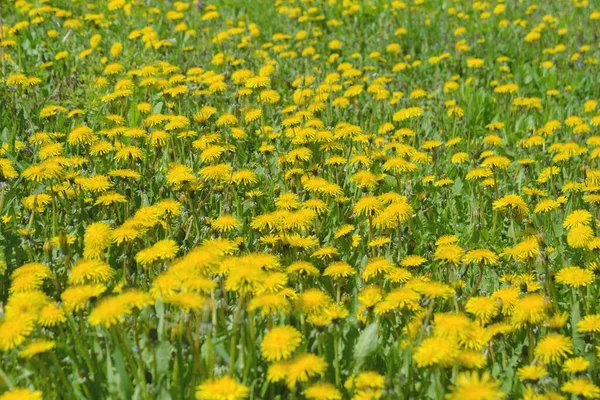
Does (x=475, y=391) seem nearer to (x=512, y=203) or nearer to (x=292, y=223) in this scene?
(x=292, y=223)

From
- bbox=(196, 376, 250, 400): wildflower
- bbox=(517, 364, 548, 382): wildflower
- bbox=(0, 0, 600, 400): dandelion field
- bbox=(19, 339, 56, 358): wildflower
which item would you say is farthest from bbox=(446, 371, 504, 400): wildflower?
bbox=(19, 339, 56, 358): wildflower

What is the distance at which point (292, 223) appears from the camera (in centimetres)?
287

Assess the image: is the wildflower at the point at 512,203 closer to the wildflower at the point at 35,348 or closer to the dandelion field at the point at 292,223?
the dandelion field at the point at 292,223

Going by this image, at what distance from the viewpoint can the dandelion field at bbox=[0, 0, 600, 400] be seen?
6.93ft

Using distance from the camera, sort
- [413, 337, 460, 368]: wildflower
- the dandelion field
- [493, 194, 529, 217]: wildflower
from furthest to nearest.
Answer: [493, 194, 529, 217]: wildflower → the dandelion field → [413, 337, 460, 368]: wildflower

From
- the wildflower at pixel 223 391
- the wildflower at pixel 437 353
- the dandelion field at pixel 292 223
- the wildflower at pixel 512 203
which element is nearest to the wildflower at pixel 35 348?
the dandelion field at pixel 292 223

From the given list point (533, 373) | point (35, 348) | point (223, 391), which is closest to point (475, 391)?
point (533, 373)

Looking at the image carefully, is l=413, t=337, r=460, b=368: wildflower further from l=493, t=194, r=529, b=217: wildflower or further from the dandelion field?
l=493, t=194, r=529, b=217: wildflower

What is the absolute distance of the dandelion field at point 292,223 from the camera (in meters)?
2.11

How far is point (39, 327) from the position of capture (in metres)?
2.23

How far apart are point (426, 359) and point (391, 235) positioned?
1.47 meters

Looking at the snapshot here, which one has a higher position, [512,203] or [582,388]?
[512,203]

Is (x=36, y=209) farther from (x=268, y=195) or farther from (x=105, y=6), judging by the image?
(x=105, y=6)

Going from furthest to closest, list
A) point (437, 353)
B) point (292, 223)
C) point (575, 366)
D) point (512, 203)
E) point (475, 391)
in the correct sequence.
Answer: point (512, 203) < point (292, 223) < point (575, 366) < point (437, 353) < point (475, 391)
